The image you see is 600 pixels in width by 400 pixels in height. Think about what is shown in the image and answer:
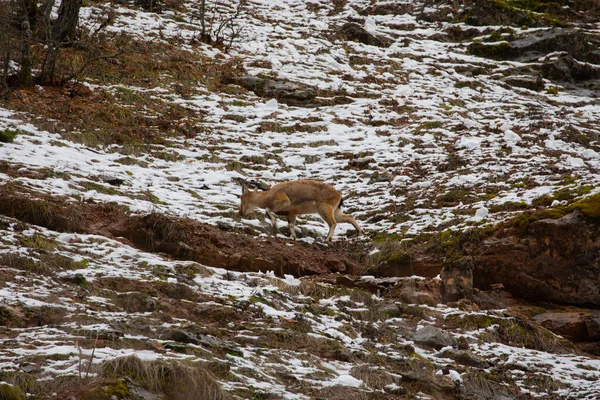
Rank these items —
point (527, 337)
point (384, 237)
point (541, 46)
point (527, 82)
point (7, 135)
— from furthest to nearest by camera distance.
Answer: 1. point (541, 46)
2. point (527, 82)
3. point (7, 135)
4. point (384, 237)
5. point (527, 337)

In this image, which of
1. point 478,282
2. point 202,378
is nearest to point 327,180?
point 478,282

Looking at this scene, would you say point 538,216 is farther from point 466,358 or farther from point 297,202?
point 297,202

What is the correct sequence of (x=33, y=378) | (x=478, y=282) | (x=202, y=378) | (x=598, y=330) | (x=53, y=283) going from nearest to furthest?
(x=33, y=378), (x=202, y=378), (x=53, y=283), (x=598, y=330), (x=478, y=282)

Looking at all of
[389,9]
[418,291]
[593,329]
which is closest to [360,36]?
[389,9]

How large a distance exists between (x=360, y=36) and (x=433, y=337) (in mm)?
19332

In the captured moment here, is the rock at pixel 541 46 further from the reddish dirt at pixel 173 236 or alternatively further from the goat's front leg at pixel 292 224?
the reddish dirt at pixel 173 236

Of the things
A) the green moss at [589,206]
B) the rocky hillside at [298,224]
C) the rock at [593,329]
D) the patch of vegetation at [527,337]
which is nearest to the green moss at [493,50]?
the rocky hillside at [298,224]

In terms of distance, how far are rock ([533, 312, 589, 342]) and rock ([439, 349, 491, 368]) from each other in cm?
171

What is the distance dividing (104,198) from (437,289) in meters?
6.07

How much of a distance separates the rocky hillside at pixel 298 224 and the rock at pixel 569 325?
0.02 m

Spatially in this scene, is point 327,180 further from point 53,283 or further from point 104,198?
point 53,283

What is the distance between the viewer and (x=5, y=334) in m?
5.88

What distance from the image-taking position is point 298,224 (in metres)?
13.4

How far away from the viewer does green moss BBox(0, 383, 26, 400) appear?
4527 mm
